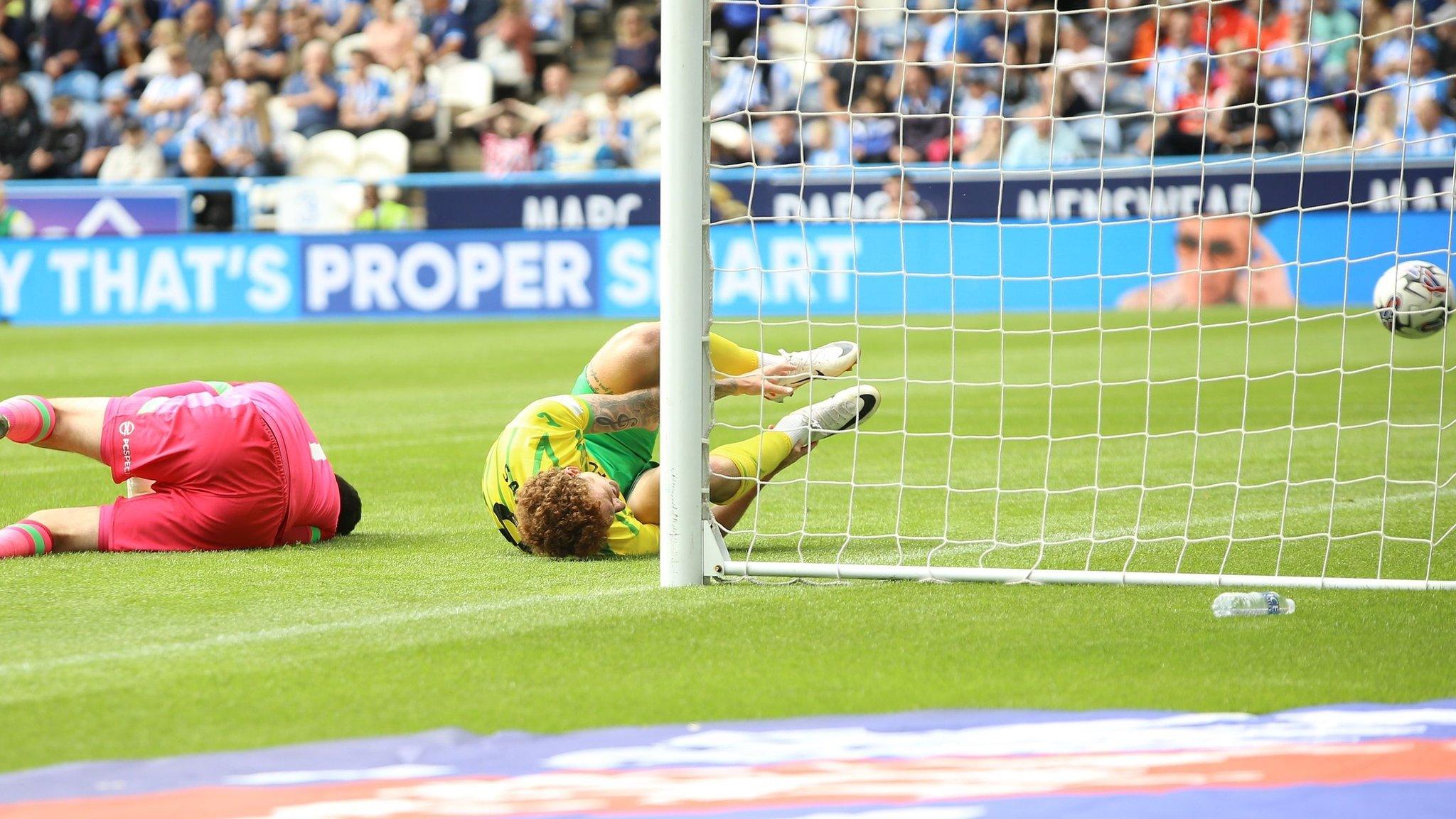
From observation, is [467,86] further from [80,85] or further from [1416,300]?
[1416,300]

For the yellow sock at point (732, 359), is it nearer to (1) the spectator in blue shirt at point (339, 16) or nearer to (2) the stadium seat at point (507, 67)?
(2) the stadium seat at point (507, 67)

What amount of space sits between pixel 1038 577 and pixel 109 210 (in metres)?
16.1

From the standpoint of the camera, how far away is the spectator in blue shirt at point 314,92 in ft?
72.4

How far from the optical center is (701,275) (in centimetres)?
491

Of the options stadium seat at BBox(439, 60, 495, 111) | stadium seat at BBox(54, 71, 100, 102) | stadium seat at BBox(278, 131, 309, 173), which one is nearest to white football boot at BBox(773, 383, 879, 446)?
stadium seat at BBox(278, 131, 309, 173)

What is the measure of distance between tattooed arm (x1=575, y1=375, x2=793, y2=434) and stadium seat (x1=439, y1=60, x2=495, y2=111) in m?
17.1

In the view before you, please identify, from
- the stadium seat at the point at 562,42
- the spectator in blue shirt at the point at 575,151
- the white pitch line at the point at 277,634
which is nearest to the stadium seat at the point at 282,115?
the stadium seat at the point at 562,42

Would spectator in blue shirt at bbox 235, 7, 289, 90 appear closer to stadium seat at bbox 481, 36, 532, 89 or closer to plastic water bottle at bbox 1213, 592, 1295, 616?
stadium seat at bbox 481, 36, 532, 89

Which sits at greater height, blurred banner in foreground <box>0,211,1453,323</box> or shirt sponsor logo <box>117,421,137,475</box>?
shirt sponsor logo <box>117,421,137,475</box>

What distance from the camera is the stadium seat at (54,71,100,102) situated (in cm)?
2320

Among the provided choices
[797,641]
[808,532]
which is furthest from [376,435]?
[797,641]

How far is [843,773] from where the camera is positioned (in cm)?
317

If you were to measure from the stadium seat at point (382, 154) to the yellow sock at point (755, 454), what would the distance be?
1603cm

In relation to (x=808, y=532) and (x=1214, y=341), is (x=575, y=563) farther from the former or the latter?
(x=1214, y=341)
